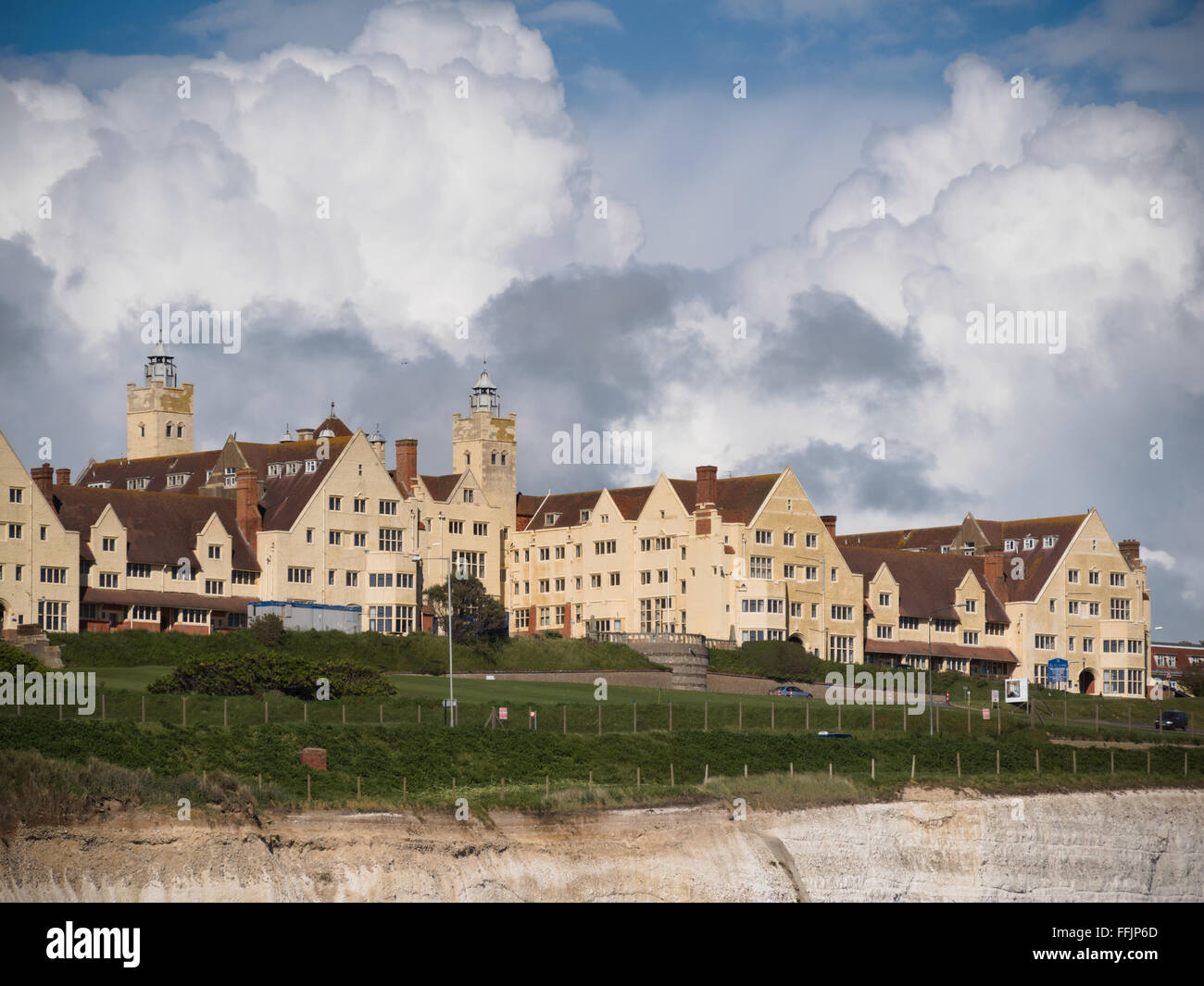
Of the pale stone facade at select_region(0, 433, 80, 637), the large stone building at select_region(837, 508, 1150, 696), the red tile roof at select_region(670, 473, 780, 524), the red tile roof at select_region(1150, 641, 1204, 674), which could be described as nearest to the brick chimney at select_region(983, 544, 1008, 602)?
the large stone building at select_region(837, 508, 1150, 696)

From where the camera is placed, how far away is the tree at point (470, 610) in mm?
118188

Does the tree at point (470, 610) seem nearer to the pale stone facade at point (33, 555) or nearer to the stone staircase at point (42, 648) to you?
the pale stone facade at point (33, 555)

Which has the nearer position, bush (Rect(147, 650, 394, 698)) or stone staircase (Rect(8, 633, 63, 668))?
bush (Rect(147, 650, 394, 698))

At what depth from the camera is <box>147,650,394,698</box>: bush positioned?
90.9 metres

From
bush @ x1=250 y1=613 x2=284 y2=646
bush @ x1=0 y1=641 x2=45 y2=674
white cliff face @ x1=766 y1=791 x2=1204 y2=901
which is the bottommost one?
white cliff face @ x1=766 y1=791 x2=1204 y2=901

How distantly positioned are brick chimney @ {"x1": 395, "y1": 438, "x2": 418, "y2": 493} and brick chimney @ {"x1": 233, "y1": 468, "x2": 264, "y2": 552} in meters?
9.94

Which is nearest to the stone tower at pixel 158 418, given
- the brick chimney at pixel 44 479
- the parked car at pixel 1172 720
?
the brick chimney at pixel 44 479

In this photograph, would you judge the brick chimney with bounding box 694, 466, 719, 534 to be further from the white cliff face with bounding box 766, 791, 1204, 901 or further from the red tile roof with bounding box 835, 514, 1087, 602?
the white cliff face with bounding box 766, 791, 1204, 901

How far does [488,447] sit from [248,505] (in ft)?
62.9

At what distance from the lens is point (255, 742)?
262 ft

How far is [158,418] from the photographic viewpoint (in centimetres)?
14875

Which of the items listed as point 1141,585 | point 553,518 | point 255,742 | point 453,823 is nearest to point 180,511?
point 553,518

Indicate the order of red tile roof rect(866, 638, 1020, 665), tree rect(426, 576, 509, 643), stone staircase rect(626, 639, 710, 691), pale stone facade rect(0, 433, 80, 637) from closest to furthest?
pale stone facade rect(0, 433, 80, 637)
stone staircase rect(626, 639, 710, 691)
tree rect(426, 576, 509, 643)
red tile roof rect(866, 638, 1020, 665)

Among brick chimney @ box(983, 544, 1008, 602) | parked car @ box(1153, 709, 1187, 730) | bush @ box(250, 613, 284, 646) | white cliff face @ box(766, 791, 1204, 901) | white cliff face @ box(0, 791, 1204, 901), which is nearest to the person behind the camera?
white cliff face @ box(0, 791, 1204, 901)
